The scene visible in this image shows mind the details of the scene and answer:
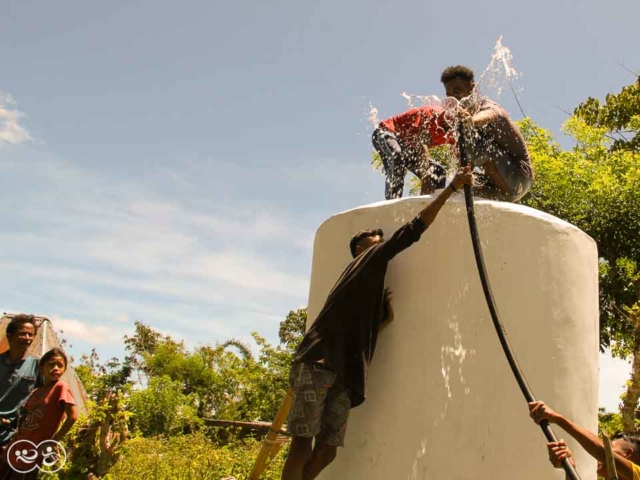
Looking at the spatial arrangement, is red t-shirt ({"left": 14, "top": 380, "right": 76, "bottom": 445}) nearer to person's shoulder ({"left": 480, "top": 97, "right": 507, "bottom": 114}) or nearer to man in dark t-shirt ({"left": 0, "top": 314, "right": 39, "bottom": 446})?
man in dark t-shirt ({"left": 0, "top": 314, "right": 39, "bottom": 446})

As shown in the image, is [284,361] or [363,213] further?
[284,361]

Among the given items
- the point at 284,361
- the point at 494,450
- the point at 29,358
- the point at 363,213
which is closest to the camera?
the point at 494,450

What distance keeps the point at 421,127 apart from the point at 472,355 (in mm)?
1562

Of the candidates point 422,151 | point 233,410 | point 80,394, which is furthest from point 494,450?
point 233,410

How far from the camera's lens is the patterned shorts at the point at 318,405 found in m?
2.60

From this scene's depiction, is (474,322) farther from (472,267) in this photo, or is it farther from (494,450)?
(494,450)

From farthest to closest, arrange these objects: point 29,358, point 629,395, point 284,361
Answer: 1. point 284,361
2. point 629,395
3. point 29,358

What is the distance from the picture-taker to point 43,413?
353 cm

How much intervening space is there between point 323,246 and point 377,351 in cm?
67

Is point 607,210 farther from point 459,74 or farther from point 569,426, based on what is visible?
point 569,426

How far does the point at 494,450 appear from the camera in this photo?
2635 millimetres

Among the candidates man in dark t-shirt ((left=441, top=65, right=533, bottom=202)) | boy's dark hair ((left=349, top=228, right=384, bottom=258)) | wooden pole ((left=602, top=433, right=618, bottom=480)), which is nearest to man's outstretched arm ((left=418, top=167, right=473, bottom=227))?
boy's dark hair ((left=349, top=228, right=384, bottom=258))

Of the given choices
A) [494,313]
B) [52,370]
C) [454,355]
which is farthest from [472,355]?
[52,370]

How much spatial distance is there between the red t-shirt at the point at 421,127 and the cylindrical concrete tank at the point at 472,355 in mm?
864
